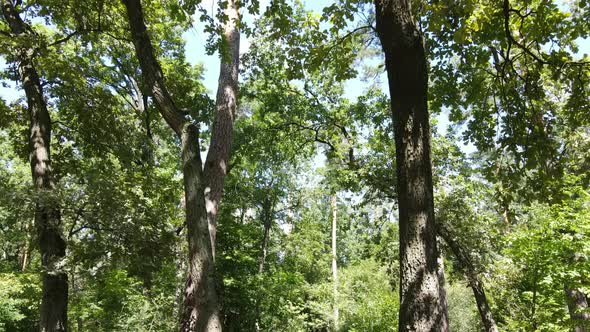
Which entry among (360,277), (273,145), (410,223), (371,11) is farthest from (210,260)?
(360,277)

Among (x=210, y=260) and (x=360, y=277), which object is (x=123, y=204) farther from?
(x=360, y=277)

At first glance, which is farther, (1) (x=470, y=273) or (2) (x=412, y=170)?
(1) (x=470, y=273)

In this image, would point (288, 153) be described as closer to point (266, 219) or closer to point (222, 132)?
point (222, 132)

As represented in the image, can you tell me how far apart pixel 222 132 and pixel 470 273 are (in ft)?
23.3

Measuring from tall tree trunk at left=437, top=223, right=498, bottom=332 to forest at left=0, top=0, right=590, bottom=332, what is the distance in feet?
0.15

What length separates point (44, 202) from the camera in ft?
21.5

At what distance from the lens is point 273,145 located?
443 inches

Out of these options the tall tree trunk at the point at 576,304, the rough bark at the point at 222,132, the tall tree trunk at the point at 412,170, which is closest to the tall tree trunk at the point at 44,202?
the rough bark at the point at 222,132

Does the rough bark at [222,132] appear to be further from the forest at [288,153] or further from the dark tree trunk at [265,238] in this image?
the dark tree trunk at [265,238]

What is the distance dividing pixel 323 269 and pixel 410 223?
21793 millimetres

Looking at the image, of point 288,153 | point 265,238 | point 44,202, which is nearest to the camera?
point 44,202

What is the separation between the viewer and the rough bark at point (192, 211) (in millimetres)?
3979

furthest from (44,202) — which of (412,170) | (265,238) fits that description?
(265,238)

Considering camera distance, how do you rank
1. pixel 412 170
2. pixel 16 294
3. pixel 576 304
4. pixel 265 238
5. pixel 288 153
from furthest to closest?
pixel 265 238
pixel 16 294
pixel 288 153
pixel 576 304
pixel 412 170
